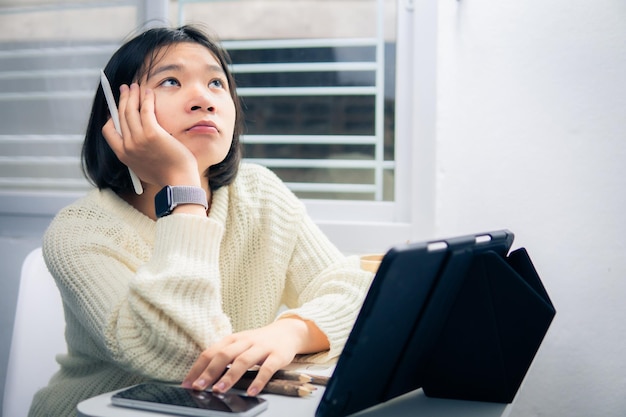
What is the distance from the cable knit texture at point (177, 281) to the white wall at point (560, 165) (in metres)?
0.48

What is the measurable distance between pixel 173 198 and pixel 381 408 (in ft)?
1.51

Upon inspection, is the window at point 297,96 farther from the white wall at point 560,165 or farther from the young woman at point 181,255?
the young woman at point 181,255

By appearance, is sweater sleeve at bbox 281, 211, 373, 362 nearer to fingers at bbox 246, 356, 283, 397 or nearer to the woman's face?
fingers at bbox 246, 356, 283, 397

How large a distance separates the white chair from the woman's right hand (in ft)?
1.37

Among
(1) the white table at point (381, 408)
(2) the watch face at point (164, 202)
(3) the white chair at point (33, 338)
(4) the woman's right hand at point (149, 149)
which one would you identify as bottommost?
(3) the white chair at point (33, 338)

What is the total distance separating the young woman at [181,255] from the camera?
35.8 inches

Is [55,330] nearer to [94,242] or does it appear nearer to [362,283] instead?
[94,242]

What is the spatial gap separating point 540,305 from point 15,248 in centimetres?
162

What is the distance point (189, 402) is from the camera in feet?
2.36

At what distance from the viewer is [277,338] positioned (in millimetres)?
925

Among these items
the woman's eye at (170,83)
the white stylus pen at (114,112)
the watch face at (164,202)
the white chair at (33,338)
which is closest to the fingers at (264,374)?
the watch face at (164,202)

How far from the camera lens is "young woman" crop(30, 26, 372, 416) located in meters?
0.91

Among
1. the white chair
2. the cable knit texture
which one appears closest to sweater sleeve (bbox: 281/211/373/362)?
the cable knit texture

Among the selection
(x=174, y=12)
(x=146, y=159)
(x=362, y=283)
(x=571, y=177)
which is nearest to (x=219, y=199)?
(x=146, y=159)
